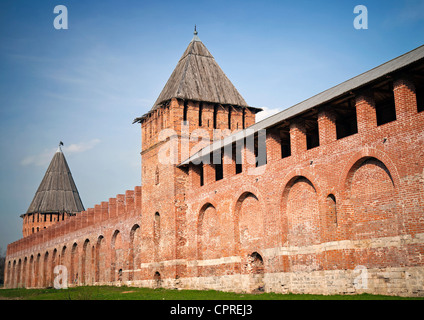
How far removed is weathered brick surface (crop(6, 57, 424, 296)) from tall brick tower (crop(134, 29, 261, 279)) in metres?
0.07

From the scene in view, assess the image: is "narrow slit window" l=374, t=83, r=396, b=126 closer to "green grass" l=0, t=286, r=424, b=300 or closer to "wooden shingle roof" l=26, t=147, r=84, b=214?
"green grass" l=0, t=286, r=424, b=300

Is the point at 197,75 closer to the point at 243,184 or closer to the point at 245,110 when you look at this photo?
the point at 245,110

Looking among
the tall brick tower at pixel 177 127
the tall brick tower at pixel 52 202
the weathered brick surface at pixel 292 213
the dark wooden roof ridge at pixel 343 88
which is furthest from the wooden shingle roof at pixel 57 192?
the dark wooden roof ridge at pixel 343 88

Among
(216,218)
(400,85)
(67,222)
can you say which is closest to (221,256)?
(216,218)

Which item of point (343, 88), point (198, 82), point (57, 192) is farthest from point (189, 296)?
point (57, 192)

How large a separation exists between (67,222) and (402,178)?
3385 cm

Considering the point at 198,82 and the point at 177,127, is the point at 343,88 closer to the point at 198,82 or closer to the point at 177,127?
the point at 177,127

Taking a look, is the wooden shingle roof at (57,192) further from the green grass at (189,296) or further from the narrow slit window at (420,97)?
the narrow slit window at (420,97)

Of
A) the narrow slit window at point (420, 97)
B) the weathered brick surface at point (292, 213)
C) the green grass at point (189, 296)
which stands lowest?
the green grass at point (189, 296)

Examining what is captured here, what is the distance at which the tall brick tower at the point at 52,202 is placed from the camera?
52.1 metres

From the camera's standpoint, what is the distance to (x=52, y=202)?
52250 mm

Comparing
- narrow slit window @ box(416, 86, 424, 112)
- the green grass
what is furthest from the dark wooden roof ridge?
the green grass

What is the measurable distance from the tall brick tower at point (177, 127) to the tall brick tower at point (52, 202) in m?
28.5

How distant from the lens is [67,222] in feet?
135
